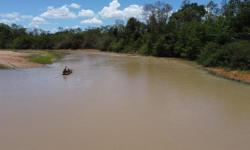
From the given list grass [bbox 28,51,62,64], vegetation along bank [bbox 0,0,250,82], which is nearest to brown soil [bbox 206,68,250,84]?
vegetation along bank [bbox 0,0,250,82]

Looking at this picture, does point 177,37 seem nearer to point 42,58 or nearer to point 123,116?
point 42,58

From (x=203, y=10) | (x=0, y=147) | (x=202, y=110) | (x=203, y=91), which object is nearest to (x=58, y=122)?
(x=0, y=147)

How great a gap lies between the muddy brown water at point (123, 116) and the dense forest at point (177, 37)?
1144 cm

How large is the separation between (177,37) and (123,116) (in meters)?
42.7

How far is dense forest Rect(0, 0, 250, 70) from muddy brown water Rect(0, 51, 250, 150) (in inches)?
450

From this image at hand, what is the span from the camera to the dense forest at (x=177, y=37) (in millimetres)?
34750

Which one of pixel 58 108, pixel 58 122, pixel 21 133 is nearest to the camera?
pixel 21 133

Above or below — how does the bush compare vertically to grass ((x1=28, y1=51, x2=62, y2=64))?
above

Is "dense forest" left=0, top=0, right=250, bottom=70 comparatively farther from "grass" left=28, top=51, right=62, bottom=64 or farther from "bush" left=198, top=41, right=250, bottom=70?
"grass" left=28, top=51, right=62, bottom=64

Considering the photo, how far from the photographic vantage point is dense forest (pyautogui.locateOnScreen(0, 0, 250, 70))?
34750 millimetres

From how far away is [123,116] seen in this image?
13688 mm

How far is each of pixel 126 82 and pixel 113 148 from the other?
47.2 ft

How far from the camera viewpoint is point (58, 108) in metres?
15.1

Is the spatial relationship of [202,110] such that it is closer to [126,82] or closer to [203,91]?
[203,91]
